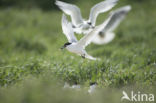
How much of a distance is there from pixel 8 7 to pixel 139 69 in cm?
759

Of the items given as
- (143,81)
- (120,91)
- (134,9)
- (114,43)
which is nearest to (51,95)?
(120,91)

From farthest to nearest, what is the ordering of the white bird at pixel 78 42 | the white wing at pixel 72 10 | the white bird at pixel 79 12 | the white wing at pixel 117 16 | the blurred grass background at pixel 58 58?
the white wing at pixel 72 10
the white bird at pixel 79 12
the white wing at pixel 117 16
the white bird at pixel 78 42
the blurred grass background at pixel 58 58

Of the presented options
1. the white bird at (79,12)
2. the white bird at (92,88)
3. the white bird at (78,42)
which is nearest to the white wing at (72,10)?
the white bird at (79,12)

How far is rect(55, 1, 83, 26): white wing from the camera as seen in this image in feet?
18.8

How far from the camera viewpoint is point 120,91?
4.54m

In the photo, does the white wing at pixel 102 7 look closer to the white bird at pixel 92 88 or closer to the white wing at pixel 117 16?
the white wing at pixel 117 16

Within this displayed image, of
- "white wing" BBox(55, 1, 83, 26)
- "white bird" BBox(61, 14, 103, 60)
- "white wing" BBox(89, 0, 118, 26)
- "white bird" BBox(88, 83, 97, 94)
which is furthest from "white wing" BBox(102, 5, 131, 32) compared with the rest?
"white bird" BBox(88, 83, 97, 94)

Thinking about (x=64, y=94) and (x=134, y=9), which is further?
(x=134, y=9)

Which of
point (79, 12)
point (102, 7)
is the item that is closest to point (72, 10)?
point (79, 12)

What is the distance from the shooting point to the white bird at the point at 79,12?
5.60 metres

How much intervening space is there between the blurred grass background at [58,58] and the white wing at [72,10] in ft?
1.34

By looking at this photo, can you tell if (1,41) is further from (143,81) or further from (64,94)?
(64,94)

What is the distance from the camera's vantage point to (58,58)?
6191 mm

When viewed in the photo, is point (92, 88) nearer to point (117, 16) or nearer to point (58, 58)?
point (58, 58)
